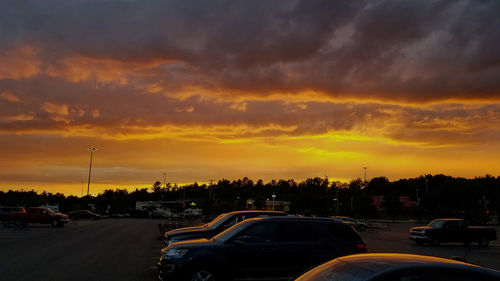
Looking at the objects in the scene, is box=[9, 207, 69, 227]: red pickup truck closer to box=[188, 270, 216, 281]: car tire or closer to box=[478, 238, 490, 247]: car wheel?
box=[478, 238, 490, 247]: car wheel

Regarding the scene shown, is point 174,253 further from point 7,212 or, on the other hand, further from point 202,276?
point 7,212

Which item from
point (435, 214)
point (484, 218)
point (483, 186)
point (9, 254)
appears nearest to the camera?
point (9, 254)

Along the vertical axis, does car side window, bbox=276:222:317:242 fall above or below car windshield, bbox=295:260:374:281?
above

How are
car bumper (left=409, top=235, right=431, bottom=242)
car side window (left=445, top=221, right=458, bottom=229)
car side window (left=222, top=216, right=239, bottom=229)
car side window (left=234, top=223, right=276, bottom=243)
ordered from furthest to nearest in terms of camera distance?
1. car side window (left=445, top=221, right=458, bottom=229)
2. car bumper (left=409, top=235, right=431, bottom=242)
3. car side window (left=222, top=216, right=239, bottom=229)
4. car side window (left=234, top=223, right=276, bottom=243)

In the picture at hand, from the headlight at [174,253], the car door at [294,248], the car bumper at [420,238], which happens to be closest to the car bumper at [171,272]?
the headlight at [174,253]

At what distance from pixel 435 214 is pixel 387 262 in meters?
63.3

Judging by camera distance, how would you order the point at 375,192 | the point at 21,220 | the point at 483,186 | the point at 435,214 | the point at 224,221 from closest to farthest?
the point at 224,221 → the point at 21,220 → the point at 435,214 → the point at 483,186 → the point at 375,192

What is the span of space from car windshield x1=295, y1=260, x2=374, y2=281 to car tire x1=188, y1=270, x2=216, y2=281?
476 cm

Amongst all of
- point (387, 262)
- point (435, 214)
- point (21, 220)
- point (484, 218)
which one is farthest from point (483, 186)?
point (387, 262)

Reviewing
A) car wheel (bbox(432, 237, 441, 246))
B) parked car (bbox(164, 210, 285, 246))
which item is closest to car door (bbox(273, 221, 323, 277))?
parked car (bbox(164, 210, 285, 246))

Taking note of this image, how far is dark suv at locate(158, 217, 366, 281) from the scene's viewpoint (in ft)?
30.8

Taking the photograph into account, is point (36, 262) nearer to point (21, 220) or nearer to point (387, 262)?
point (387, 262)

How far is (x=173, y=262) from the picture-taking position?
953 centimetres

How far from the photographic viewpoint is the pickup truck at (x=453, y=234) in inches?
1073
